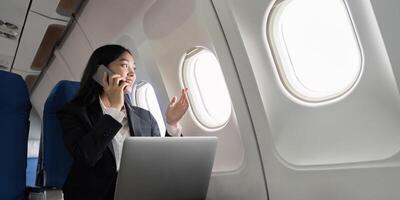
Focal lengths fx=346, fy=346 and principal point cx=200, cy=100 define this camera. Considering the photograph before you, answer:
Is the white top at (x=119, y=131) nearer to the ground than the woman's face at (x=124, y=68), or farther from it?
nearer to the ground

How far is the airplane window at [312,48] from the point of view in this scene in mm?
1639

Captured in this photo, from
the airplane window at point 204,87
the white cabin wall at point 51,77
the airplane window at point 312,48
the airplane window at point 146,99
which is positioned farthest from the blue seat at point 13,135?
the white cabin wall at point 51,77

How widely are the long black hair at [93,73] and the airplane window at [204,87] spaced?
74 cm

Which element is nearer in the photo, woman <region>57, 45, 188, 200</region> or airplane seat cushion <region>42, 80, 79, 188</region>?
woman <region>57, 45, 188, 200</region>

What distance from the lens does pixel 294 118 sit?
1746 millimetres

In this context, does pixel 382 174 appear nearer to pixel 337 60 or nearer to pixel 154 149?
pixel 337 60

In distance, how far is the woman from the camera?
1.53m

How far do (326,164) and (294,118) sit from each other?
299 millimetres

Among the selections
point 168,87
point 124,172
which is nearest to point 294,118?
point 124,172

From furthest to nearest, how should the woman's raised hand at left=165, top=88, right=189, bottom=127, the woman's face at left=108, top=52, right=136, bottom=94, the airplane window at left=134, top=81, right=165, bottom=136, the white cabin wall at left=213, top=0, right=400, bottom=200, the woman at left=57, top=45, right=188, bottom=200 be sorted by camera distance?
the airplane window at left=134, top=81, right=165, bottom=136 < the woman's raised hand at left=165, top=88, right=189, bottom=127 < the woman's face at left=108, top=52, right=136, bottom=94 < the woman at left=57, top=45, right=188, bottom=200 < the white cabin wall at left=213, top=0, right=400, bottom=200

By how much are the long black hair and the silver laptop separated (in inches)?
21.3

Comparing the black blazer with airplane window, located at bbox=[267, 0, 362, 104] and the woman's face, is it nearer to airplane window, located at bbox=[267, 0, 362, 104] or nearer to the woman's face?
the woman's face

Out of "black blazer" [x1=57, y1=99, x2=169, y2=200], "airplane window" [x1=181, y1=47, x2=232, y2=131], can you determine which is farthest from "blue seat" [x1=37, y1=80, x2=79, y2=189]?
"airplane window" [x1=181, y1=47, x2=232, y2=131]

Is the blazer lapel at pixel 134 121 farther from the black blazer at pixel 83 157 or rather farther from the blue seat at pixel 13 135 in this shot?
the blue seat at pixel 13 135
